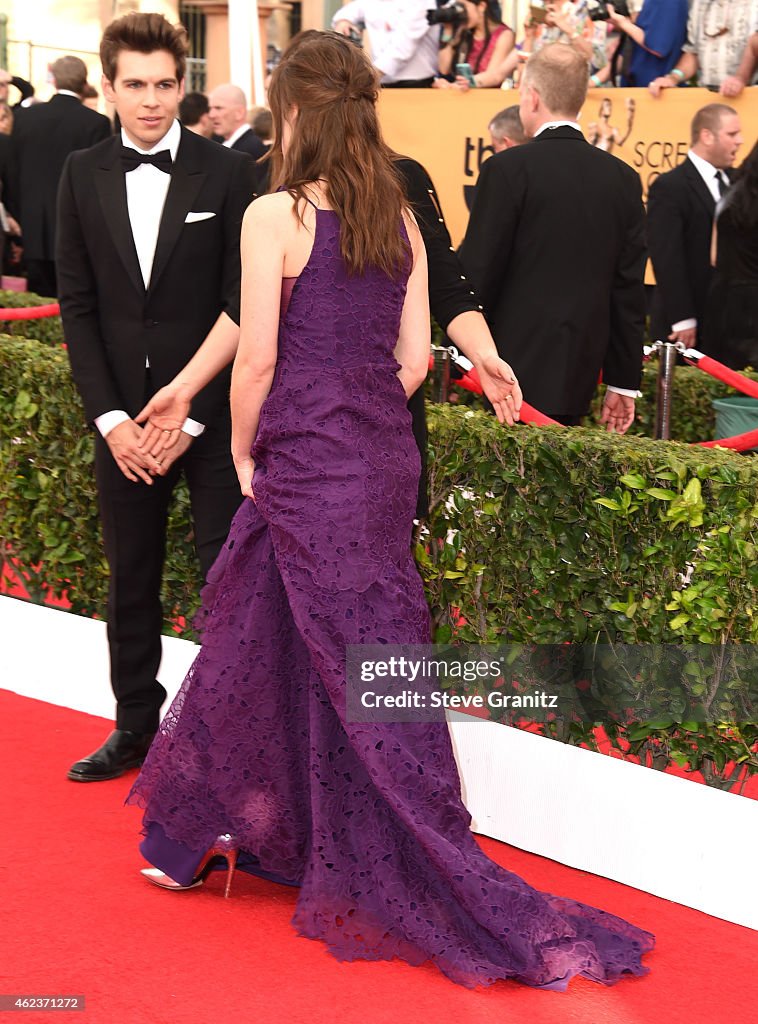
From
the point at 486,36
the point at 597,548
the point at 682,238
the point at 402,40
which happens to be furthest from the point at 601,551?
the point at 402,40

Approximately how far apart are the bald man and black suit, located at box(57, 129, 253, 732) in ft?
21.6

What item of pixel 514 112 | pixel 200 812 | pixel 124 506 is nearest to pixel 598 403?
pixel 514 112

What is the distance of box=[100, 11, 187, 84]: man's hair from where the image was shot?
4.51 m

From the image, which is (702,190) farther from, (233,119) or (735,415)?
(233,119)

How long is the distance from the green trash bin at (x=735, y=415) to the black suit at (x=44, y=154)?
5898 millimetres

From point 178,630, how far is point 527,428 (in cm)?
182

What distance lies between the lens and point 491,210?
575cm

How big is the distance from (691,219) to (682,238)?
13 cm

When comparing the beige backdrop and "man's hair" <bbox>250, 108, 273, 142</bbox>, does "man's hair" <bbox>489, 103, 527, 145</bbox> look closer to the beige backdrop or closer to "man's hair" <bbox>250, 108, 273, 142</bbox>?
the beige backdrop

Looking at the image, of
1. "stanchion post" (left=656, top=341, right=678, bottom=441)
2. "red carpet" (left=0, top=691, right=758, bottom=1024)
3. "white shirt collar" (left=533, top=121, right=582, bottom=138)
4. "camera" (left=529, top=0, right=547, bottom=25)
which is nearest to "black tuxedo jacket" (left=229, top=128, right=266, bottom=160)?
"camera" (left=529, top=0, right=547, bottom=25)

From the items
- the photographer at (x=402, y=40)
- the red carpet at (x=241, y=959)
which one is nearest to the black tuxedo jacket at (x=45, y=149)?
the photographer at (x=402, y=40)

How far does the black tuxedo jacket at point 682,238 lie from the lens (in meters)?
8.32

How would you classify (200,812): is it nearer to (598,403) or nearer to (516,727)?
(516,727)

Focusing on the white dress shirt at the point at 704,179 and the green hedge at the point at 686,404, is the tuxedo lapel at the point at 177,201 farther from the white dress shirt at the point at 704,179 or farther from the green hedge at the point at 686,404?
the white dress shirt at the point at 704,179
